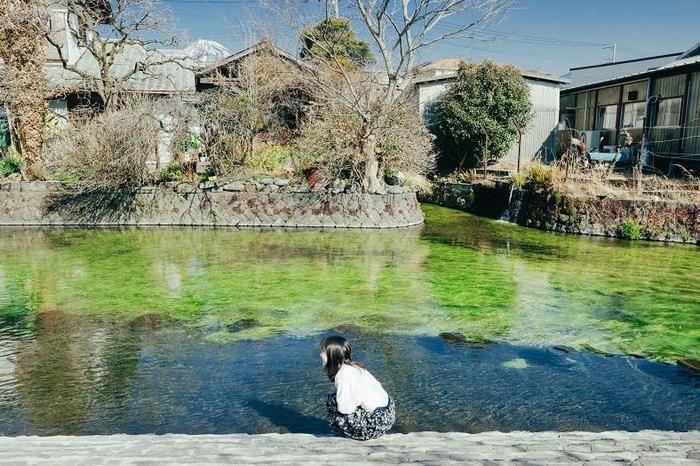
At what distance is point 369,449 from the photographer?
400 centimetres

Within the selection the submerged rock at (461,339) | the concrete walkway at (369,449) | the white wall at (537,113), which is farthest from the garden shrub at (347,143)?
the concrete walkway at (369,449)

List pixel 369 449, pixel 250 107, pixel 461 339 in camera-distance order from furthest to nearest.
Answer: pixel 250 107, pixel 461 339, pixel 369 449

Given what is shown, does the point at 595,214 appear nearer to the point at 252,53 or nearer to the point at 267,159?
the point at 267,159

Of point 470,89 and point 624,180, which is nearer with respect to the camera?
point 624,180

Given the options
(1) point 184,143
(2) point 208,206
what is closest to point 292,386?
(2) point 208,206

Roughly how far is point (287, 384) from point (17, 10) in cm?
1829

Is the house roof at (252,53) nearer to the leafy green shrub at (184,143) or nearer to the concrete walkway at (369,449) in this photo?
the leafy green shrub at (184,143)

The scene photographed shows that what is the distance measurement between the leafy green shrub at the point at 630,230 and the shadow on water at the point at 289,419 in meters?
12.7

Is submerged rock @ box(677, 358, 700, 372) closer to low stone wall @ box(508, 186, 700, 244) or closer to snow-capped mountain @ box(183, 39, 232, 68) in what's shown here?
low stone wall @ box(508, 186, 700, 244)

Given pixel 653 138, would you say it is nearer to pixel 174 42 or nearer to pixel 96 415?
pixel 174 42

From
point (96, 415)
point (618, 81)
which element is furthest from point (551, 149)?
point (96, 415)

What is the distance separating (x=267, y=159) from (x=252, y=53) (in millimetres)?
6748

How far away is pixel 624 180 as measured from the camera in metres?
15.9

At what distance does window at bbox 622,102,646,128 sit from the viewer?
21.5 metres
